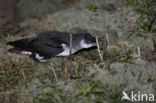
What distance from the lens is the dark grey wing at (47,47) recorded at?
441 cm

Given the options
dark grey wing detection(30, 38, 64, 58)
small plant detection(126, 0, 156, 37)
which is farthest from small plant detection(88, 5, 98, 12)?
dark grey wing detection(30, 38, 64, 58)

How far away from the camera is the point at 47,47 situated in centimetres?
446

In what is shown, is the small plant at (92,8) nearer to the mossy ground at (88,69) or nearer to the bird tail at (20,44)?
the mossy ground at (88,69)

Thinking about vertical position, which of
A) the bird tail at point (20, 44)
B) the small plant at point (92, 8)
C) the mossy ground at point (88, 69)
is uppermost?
the small plant at point (92, 8)

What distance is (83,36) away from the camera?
465 cm

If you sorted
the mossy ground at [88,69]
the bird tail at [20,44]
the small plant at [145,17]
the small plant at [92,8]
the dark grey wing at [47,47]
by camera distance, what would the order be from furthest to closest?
1. the small plant at [92,8]
2. the small plant at [145,17]
3. the bird tail at [20,44]
4. the dark grey wing at [47,47]
5. the mossy ground at [88,69]

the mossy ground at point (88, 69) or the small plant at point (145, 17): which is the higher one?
the small plant at point (145, 17)

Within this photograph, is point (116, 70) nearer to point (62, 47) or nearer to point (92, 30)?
point (62, 47)

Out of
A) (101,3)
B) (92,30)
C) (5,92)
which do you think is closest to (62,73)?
(5,92)

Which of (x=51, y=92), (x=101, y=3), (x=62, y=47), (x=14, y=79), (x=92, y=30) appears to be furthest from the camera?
(x=101, y=3)

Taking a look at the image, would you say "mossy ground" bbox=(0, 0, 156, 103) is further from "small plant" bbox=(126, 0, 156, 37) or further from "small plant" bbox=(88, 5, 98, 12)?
"small plant" bbox=(88, 5, 98, 12)

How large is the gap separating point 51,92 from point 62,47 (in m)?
1.27

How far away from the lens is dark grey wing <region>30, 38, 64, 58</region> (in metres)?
4.41

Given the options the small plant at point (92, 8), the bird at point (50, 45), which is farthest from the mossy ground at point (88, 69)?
the small plant at point (92, 8)
